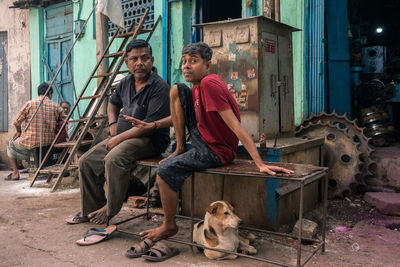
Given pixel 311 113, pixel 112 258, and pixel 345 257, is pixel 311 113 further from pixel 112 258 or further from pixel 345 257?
pixel 112 258

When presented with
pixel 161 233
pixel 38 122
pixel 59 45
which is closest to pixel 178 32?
pixel 38 122

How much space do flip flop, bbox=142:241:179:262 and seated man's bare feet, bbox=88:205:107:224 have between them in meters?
1.09

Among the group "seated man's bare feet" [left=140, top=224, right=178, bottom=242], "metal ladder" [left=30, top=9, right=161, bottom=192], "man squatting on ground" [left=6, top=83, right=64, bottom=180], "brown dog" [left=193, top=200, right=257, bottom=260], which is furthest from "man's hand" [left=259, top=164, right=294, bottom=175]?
"man squatting on ground" [left=6, top=83, right=64, bottom=180]

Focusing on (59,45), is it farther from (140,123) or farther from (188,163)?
(188,163)

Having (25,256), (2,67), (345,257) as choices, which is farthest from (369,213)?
(2,67)

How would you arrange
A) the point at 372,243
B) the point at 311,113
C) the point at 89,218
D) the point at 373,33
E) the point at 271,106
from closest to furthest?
the point at 372,243 → the point at 89,218 → the point at 271,106 → the point at 311,113 → the point at 373,33

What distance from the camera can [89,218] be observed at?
4141 millimetres

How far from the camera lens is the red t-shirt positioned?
311 cm

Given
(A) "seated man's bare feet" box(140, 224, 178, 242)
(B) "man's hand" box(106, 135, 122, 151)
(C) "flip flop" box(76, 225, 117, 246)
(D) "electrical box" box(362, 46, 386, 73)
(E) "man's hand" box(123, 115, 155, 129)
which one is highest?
(D) "electrical box" box(362, 46, 386, 73)

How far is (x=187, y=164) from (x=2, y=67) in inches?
376

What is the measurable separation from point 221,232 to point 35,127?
5.16 meters

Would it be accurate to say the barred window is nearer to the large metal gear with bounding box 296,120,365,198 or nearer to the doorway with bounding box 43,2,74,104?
the doorway with bounding box 43,2,74,104

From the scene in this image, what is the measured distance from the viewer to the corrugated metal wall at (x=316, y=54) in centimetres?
566

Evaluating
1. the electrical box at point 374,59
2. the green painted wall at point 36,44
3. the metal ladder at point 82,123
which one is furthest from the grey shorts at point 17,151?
the electrical box at point 374,59
